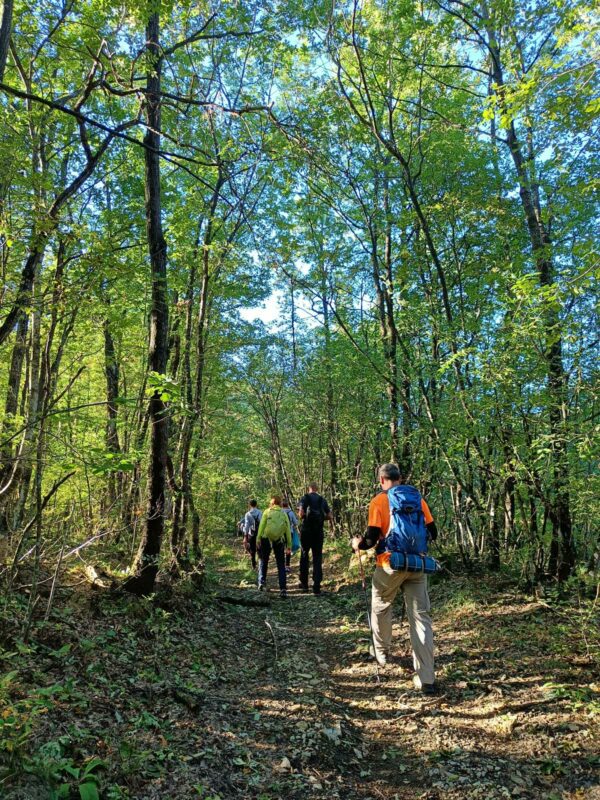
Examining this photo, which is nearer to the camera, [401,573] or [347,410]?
[401,573]

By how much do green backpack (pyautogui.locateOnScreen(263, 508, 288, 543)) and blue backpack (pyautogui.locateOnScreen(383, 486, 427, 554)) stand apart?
4.64 m

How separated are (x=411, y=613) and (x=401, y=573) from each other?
42cm

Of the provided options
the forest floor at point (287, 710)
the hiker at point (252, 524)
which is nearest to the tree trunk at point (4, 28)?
the forest floor at point (287, 710)

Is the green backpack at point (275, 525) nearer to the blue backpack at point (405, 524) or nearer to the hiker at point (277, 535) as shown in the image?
the hiker at point (277, 535)

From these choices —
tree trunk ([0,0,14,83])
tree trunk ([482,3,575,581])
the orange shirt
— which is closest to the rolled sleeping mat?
the orange shirt

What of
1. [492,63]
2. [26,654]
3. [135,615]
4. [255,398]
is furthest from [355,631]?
[255,398]

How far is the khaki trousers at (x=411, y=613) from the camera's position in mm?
4484

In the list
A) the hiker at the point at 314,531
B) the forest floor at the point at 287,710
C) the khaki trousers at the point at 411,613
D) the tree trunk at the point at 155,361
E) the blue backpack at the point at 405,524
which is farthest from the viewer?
the hiker at the point at 314,531

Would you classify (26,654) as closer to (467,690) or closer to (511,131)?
(467,690)

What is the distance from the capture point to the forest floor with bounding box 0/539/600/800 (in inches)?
116

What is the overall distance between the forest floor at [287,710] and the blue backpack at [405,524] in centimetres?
138

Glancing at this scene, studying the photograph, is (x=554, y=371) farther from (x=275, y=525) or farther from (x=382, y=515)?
(x=275, y=525)

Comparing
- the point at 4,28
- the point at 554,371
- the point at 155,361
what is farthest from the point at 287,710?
the point at 4,28

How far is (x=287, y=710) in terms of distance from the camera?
4.09 meters
